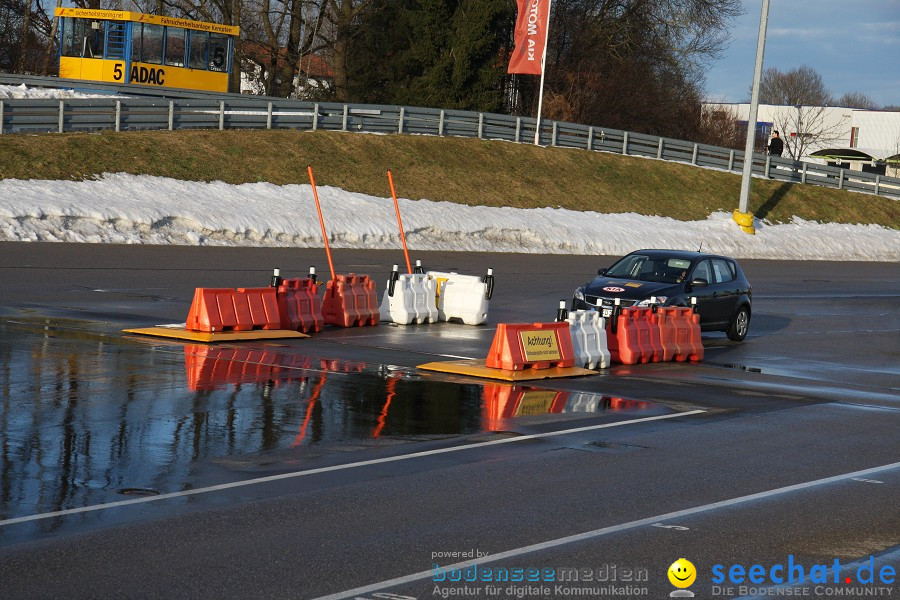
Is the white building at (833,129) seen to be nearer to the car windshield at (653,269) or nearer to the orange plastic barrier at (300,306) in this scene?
the car windshield at (653,269)

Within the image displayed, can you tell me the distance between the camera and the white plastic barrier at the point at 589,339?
1580 centimetres

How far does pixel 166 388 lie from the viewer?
12.1 meters

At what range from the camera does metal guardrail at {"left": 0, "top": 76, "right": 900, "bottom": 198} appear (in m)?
36.6

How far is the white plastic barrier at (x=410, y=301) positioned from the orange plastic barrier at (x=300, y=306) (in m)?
1.79

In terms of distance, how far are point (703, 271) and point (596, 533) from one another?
1379 cm

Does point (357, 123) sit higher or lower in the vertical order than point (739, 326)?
higher

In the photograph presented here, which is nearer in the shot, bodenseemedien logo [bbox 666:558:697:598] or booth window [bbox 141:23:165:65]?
bodenseemedien logo [bbox 666:558:697:598]

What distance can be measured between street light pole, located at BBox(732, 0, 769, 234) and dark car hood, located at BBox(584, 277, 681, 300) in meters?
23.9

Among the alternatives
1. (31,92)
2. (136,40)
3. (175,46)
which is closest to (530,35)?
(175,46)

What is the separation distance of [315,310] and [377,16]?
42.2 m

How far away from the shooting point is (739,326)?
2112 centimetres

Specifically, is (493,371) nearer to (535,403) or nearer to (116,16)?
(535,403)

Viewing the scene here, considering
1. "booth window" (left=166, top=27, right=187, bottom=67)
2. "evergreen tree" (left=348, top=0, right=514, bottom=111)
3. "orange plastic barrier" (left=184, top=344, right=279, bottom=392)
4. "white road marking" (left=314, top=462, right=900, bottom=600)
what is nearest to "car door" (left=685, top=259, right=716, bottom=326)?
"orange plastic barrier" (left=184, top=344, right=279, bottom=392)

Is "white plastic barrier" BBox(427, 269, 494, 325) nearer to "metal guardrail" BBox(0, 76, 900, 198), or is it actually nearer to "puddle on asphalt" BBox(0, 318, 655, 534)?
"puddle on asphalt" BBox(0, 318, 655, 534)
